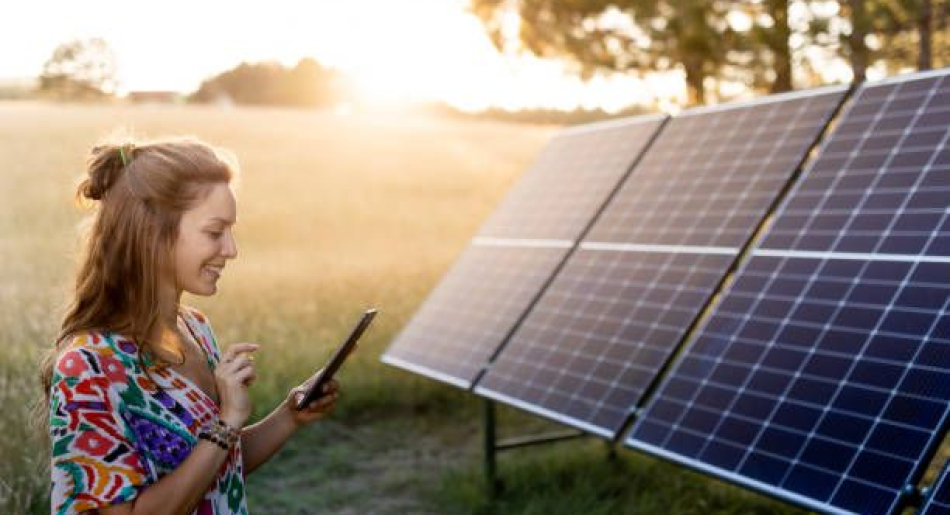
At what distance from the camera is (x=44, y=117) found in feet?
164

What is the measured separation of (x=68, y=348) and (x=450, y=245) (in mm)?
20404

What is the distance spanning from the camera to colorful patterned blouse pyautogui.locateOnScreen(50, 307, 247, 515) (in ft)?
9.52

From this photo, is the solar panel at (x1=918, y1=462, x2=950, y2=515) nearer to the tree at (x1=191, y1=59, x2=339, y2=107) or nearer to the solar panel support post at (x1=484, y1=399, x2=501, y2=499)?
the solar panel support post at (x1=484, y1=399, x2=501, y2=499)

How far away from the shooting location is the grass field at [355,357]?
789 centimetres

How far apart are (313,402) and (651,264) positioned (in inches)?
167

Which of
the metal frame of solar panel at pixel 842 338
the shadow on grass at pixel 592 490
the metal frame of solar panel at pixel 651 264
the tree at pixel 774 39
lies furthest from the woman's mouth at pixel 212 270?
the tree at pixel 774 39

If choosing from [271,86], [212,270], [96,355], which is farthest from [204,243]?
[271,86]

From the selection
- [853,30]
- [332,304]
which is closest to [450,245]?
[332,304]

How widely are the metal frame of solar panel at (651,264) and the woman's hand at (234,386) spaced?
3.44 meters

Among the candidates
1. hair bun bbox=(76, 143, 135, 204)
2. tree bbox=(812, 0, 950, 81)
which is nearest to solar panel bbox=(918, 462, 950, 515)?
hair bun bbox=(76, 143, 135, 204)

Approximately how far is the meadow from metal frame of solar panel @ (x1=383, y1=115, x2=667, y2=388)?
952mm

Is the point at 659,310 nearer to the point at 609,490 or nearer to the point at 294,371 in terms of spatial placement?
the point at 609,490

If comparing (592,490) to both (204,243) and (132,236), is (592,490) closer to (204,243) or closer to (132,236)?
(204,243)

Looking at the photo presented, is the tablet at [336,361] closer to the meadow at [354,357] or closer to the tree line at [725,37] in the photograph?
the meadow at [354,357]
